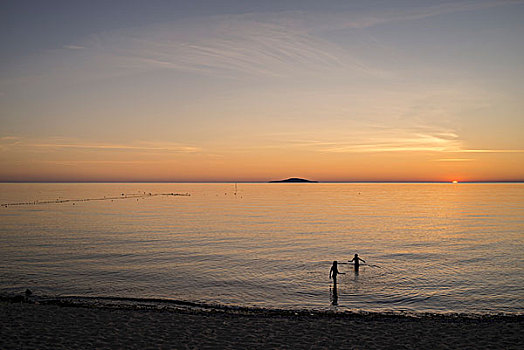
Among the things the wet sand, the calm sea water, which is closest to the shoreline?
the wet sand

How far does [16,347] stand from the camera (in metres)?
16.2

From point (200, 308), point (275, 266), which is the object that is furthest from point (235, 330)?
point (275, 266)

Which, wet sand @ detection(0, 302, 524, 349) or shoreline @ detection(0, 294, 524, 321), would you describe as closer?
wet sand @ detection(0, 302, 524, 349)

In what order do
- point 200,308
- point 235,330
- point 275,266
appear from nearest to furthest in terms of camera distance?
point 235,330, point 200,308, point 275,266

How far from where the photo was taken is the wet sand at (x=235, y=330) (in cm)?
1719

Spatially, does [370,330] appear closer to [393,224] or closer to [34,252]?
[34,252]

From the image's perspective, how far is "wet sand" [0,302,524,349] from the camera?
1719 cm

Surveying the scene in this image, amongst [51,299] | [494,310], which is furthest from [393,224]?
[51,299]

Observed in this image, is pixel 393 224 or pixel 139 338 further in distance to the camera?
pixel 393 224

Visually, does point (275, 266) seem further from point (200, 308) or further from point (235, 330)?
point (235, 330)

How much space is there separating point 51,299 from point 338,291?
Answer: 1953cm

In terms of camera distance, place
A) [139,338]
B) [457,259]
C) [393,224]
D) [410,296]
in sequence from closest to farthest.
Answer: [139,338] < [410,296] < [457,259] < [393,224]

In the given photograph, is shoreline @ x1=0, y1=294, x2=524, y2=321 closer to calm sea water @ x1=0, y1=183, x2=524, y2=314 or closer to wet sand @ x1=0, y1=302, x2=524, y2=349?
wet sand @ x1=0, y1=302, x2=524, y2=349

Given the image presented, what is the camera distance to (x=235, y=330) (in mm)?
19281
